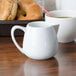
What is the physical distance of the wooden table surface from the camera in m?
0.57

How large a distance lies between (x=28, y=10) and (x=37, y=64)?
275 mm

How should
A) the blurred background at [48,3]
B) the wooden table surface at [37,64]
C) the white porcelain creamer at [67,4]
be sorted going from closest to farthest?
1. the wooden table surface at [37,64]
2. the white porcelain creamer at [67,4]
3. the blurred background at [48,3]

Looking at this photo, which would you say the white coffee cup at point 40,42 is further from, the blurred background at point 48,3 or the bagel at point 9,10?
the blurred background at point 48,3

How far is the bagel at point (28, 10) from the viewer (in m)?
0.80

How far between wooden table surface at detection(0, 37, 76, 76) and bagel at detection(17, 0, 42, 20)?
0.14 metres

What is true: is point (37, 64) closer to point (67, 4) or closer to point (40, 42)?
point (40, 42)

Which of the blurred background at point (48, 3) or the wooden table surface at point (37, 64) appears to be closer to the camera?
the wooden table surface at point (37, 64)

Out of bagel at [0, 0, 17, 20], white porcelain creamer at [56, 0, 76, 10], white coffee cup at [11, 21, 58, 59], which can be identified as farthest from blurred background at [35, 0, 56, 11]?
white coffee cup at [11, 21, 58, 59]

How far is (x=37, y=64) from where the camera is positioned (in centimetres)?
61

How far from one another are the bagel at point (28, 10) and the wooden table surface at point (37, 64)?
143 millimetres

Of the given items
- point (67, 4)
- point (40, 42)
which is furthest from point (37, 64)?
point (67, 4)

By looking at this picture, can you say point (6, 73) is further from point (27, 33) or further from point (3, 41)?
point (3, 41)

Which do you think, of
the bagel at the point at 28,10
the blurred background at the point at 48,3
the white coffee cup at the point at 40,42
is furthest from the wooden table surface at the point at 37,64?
the blurred background at the point at 48,3

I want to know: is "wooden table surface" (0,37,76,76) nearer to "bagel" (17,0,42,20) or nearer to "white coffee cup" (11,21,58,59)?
"white coffee cup" (11,21,58,59)
